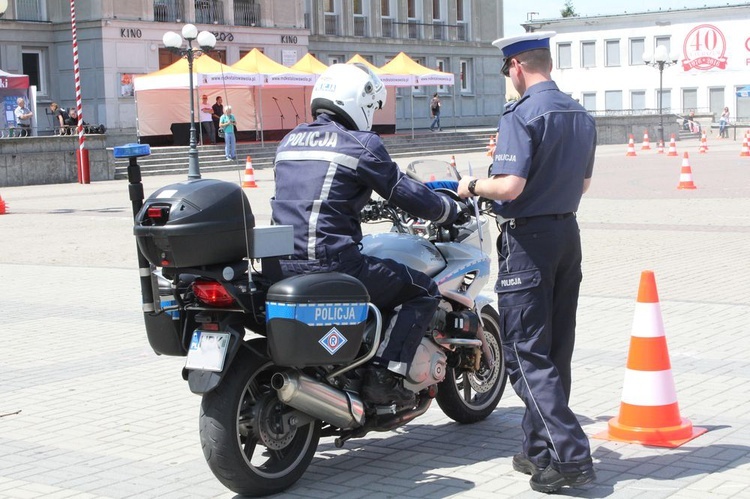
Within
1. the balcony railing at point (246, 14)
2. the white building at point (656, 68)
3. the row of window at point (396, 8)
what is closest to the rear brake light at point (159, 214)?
the balcony railing at point (246, 14)

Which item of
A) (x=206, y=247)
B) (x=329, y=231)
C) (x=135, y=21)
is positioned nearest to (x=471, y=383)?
(x=329, y=231)

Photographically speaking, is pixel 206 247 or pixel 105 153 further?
pixel 105 153

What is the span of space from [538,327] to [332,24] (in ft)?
165

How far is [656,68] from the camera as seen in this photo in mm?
73188

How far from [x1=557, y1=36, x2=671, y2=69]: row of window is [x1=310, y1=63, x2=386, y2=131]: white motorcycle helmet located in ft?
242

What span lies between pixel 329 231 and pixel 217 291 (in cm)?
59

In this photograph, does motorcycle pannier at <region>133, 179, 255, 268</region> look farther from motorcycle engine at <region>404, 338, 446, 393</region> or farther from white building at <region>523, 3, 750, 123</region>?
white building at <region>523, 3, 750, 123</region>

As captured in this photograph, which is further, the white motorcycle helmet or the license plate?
the white motorcycle helmet

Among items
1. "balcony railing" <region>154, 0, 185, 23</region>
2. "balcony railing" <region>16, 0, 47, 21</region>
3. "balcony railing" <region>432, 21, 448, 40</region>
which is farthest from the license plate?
"balcony railing" <region>432, 21, 448, 40</region>

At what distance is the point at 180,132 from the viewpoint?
132 feet

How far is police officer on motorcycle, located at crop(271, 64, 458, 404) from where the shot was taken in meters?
5.07

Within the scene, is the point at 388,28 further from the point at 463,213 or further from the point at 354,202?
the point at 354,202

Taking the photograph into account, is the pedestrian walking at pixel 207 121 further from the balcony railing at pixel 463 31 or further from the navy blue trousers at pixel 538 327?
the navy blue trousers at pixel 538 327

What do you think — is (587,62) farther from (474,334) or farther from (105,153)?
(474,334)
